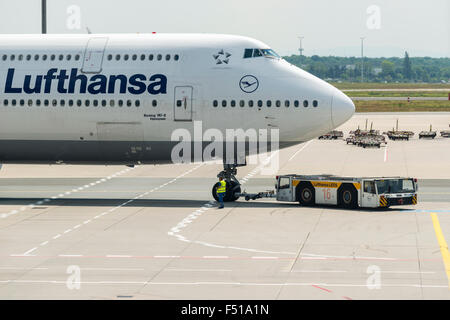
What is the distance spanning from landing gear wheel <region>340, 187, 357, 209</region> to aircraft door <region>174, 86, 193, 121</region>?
8.46 m

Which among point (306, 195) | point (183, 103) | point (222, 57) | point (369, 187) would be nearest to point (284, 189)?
point (306, 195)

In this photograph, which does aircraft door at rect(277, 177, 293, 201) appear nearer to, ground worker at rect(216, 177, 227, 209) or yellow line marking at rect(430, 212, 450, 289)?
ground worker at rect(216, 177, 227, 209)

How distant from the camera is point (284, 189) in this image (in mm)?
44812

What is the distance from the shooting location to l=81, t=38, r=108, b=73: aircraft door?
45.1 m

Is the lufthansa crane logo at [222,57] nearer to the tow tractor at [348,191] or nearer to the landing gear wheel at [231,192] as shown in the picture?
the landing gear wheel at [231,192]

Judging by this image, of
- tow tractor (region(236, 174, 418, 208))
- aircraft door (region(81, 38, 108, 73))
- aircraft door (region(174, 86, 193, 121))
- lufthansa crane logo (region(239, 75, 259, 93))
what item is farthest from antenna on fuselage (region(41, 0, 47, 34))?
tow tractor (region(236, 174, 418, 208))

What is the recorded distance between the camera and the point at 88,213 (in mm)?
42375

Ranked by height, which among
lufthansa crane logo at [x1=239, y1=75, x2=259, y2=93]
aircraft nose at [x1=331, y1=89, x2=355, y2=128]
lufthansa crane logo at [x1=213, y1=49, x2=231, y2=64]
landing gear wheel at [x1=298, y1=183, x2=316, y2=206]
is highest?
lufthansa crane logo at [x1=213, y1=49, x2=231, y2=64]

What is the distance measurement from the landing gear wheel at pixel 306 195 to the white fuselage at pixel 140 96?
2.47 meters

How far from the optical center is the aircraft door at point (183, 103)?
44.2 metres

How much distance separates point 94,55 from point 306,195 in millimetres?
12938

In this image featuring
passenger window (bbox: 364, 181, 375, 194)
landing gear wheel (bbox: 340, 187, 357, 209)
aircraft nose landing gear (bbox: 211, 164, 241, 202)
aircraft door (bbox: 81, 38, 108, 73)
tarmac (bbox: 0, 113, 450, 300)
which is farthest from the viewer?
aircraft nose landing gear (bbox: 211, 164, 241, 202)

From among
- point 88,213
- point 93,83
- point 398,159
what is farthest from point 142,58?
point 398,159

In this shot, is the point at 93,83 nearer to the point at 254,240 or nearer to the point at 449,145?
the point at 254,240
